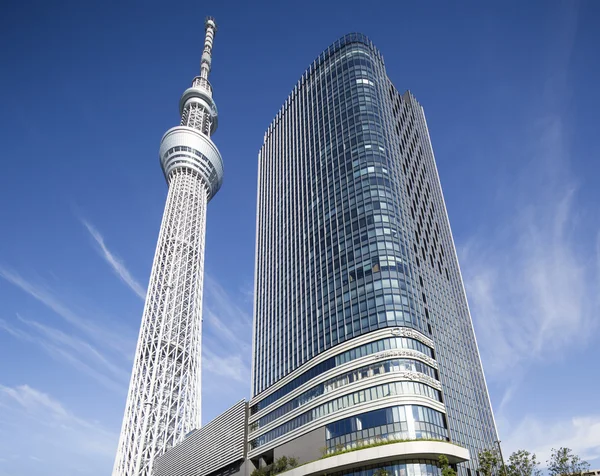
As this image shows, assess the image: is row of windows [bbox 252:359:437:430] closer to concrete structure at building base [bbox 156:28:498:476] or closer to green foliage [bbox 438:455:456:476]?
concrete structure at building base [bbox 156:28:498:476]

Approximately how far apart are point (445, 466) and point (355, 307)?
2471cm

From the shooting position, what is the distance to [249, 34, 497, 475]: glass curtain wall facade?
62.4 m

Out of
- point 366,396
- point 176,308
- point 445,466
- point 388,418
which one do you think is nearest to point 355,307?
point 366,396

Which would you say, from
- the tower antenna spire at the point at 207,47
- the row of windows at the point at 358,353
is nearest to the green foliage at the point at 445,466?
the row of windows at the point at 358,353

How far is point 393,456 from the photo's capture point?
180ft

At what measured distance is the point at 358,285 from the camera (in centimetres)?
7162

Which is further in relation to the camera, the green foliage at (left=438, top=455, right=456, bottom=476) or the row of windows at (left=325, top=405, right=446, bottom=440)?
the row of windows at (left=325, top=405, right=446, bottom=440)

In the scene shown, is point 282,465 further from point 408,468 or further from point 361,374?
point 408,468

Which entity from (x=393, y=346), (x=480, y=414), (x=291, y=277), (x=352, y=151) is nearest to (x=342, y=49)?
(x=352, y=151)

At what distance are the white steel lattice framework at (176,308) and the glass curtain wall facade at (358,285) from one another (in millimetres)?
29090

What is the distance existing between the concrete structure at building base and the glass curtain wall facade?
0.87 ft

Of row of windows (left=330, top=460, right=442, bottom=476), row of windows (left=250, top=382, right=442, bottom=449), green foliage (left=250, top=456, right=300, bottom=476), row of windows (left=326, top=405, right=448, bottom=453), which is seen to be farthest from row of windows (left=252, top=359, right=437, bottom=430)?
row of windows (left=330, top=460, right=442, bottom=476)

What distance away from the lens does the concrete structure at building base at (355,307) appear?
60.2 meters

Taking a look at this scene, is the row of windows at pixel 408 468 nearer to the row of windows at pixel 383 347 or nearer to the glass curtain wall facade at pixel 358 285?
the glass curtain wall facade at pixel 358 285
